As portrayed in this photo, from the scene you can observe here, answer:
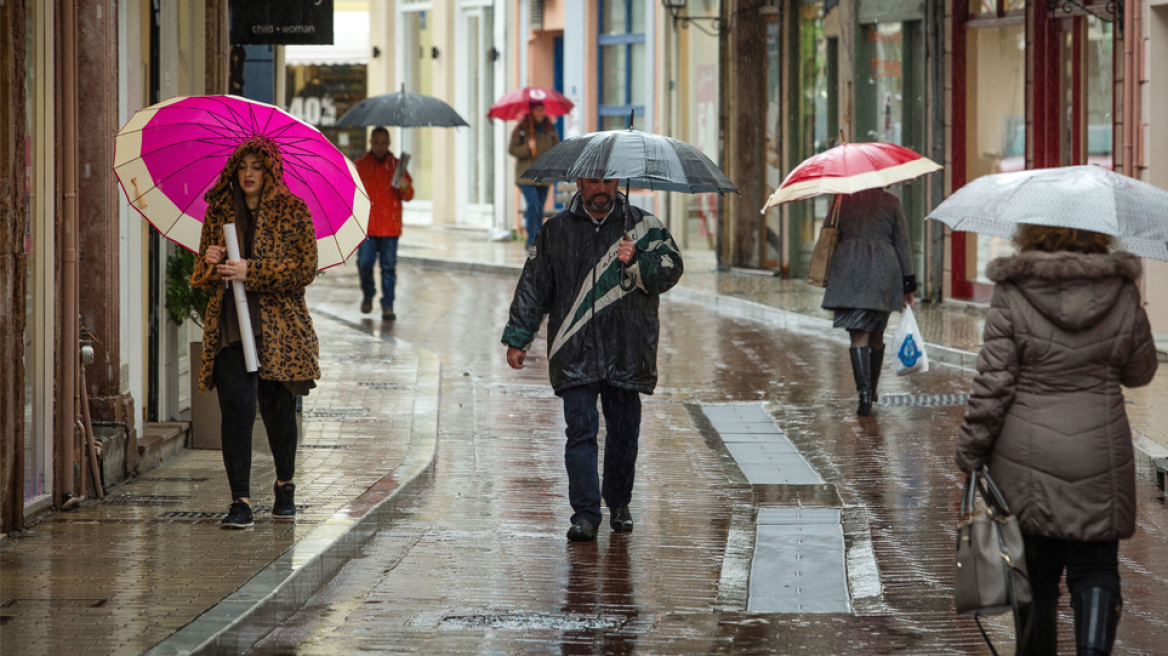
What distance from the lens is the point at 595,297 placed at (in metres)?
7.25

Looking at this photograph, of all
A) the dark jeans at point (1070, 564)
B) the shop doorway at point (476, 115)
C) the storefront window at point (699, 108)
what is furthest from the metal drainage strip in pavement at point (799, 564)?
the shop doorway at point (476, 115)

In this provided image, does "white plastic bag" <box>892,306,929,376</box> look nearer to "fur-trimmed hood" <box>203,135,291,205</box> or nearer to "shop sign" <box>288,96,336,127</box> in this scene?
"fur-trimmed hood" <box>203,135,291,205</box>

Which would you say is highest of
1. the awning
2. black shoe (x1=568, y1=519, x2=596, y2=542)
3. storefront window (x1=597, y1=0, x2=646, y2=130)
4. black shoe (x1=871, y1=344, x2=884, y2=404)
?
the awning

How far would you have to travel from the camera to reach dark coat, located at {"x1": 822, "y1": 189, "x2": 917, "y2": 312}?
1115cm

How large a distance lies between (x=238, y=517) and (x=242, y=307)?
0.89 metres

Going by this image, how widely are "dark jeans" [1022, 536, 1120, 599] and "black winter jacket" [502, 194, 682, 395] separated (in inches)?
102

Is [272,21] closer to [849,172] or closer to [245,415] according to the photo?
[849,172]

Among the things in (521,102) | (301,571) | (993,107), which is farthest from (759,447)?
(521,102)

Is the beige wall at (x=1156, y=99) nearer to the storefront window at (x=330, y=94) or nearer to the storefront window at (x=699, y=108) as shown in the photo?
the storefront window at (x=699, y=108)

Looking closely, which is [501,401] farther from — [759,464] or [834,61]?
[834,61]

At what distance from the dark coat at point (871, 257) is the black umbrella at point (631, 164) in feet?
12.9

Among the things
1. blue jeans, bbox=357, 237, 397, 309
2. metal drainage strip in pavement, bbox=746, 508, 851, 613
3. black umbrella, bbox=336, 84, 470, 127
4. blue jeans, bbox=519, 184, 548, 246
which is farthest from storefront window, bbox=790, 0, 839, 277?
metal drainage strip in pavement, bbox=746, 508, 851, 613

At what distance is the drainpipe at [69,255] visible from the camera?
24.6ft

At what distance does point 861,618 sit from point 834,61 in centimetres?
1551
